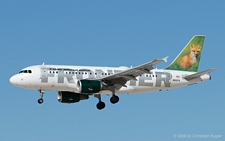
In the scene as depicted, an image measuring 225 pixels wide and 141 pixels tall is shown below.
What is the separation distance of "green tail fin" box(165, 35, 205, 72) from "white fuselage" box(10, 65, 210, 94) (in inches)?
98.2

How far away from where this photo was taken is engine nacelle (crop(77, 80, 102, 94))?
198ft

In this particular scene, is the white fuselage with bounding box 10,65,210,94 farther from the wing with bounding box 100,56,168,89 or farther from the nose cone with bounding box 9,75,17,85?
the wing with bounding box 100,56,168,89

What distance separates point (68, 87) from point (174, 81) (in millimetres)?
12160

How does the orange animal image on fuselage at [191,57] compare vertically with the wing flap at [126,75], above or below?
above

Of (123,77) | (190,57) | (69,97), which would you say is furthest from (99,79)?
(190,57)

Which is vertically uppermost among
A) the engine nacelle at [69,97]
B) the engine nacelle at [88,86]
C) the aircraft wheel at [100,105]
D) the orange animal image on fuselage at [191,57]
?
the orange animal image on fuselage at [191,57]

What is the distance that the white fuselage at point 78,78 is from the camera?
60750 mm

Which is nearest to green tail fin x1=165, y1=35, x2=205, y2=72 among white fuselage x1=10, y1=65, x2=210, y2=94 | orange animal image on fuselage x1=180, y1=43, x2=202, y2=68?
orange animal image on fuselage x1=180, y1=43, x2=202, y2=68

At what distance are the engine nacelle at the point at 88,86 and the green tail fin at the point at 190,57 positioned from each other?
10793 mm

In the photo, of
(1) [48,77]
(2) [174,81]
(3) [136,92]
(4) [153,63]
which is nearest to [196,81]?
(2) [174,81]

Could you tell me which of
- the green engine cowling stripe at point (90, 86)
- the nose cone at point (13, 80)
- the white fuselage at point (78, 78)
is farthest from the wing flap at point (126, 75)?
the nose cone at point (13, 80)

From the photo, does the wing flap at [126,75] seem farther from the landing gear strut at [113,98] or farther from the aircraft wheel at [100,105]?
the aircraft wheel at [100,105]

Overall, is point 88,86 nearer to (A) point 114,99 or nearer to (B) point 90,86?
(B) point 90,86

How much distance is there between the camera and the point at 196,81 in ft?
217
